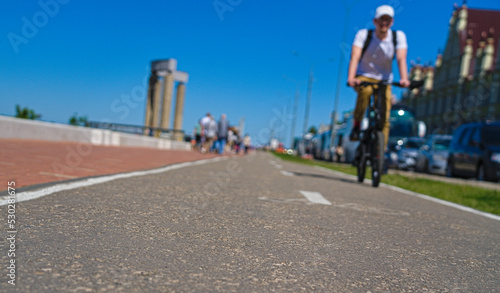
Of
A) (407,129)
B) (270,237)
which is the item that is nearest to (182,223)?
(270,237)

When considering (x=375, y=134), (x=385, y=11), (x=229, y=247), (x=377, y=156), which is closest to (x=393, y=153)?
(x=375, y=134)

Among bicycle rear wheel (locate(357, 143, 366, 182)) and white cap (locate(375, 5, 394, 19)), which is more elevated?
white cap (locate(375, 5, 394, 19))

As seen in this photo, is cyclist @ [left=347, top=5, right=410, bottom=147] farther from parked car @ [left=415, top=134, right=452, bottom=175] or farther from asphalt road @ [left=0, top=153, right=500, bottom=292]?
parked car @ [left=415, top=134, right=452, bottom=175]

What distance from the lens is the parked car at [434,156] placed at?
20797 mm

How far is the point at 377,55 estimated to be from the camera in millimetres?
8055

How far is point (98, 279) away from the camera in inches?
77.9

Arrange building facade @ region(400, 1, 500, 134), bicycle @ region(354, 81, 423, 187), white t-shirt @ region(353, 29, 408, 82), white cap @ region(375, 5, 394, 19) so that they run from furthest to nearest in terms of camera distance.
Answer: building facade @ region(400, 1, 500, 134) < bicycle @ region(354, 81, 423, 187) < white t-shirt @ region(353, 29, 408, 82) < white cap @ region(375, 5, 394, 19)

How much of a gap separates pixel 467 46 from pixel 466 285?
61.7 m

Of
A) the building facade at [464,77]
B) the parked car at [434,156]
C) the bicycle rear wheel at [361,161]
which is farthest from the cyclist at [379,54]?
the building facade at [464,77]

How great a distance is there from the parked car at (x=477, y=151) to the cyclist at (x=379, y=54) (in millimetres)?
7379

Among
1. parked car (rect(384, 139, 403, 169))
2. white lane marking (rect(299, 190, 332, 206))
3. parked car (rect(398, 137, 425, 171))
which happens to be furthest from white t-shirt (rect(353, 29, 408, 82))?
parked car (rect(398, 137, 425, 171))

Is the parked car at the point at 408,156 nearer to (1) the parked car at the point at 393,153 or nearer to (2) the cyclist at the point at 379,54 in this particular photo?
(1) the parked car at the point at 393,153

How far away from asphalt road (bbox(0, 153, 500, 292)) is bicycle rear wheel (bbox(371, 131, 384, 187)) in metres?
3.35

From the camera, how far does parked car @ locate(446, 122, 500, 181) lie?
14.2 m
